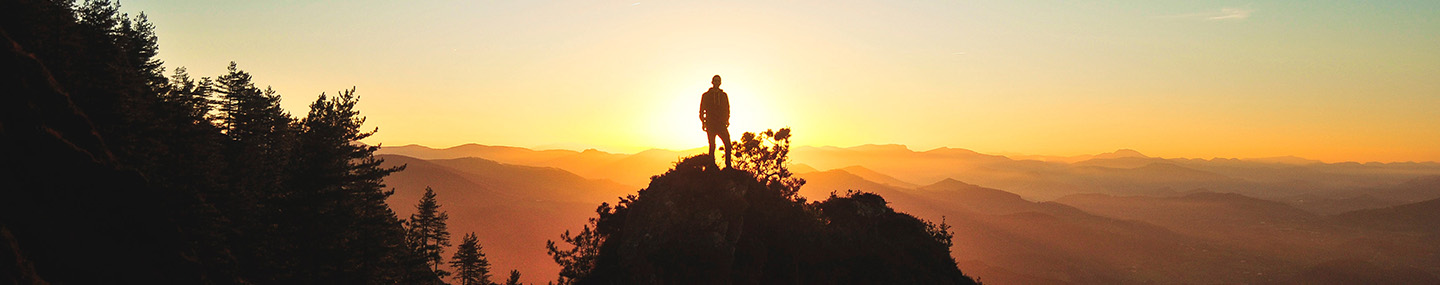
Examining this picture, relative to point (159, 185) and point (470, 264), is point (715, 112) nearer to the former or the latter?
point (159, 185)

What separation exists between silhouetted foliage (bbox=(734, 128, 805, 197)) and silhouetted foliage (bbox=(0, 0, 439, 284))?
51.1 ft

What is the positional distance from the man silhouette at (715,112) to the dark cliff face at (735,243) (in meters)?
1.55

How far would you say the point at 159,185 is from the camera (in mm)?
18578

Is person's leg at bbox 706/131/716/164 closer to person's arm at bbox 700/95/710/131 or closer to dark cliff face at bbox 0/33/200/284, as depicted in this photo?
person's arm at bbox 700/95/710/131

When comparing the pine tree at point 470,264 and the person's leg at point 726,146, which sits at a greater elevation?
the person's leg at point 726,146

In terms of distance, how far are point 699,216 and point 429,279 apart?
57.6 ft

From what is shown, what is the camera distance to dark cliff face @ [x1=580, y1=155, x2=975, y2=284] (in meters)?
20.1

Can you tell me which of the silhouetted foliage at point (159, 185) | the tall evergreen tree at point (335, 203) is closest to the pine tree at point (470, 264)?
the silhouetted foliage at point (159, 185)

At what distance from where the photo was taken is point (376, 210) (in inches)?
998

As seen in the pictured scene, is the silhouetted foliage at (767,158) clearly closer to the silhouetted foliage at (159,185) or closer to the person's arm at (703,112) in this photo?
the person's arm at (703,112)

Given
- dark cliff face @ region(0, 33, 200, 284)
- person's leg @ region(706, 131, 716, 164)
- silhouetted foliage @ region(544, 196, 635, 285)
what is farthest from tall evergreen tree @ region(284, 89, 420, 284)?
person's leg @ region(706, 131, 716, 164)

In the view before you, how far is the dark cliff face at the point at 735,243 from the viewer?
20125 mm

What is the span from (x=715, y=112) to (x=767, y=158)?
14.2ft

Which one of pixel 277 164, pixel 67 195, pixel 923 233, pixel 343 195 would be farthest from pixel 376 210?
pixel 923 233
